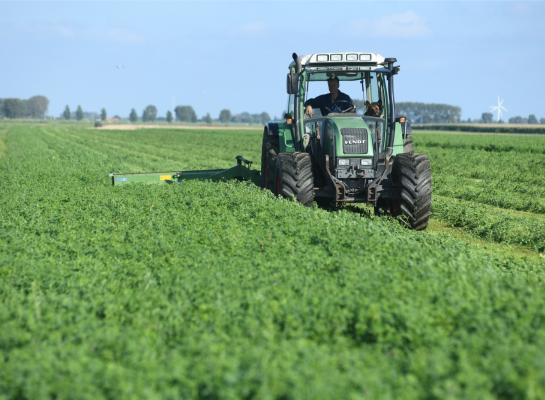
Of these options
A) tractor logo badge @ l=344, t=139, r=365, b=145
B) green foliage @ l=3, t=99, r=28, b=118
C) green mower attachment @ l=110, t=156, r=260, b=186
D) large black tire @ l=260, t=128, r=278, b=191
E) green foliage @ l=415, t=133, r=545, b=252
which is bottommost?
green foliage @ l=415, t=133, r=545, b=252

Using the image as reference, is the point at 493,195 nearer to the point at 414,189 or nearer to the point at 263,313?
the point at 414,189

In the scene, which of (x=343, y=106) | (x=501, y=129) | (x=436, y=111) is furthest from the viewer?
(x=436, y=111)

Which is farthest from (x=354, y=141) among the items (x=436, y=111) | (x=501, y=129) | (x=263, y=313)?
(x=436, y=111)

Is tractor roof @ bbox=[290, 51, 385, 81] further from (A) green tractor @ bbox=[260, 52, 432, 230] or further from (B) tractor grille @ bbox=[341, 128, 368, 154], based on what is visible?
(B) tractor grille @ bbox=[341, 128, 368, 154]

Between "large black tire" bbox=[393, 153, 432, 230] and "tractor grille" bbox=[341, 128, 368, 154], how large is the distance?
65cm

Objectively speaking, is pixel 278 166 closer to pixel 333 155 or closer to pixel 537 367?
pixel 333 155

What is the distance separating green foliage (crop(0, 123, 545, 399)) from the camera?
442 cm

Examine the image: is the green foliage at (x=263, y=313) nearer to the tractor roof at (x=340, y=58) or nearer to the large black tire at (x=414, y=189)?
the large black tire at (x=414, y=189)

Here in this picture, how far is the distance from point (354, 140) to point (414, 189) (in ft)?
4.03

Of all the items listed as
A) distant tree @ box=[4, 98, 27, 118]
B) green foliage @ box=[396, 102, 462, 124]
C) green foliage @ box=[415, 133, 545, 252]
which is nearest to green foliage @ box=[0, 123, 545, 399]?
green foliage @ box=[415, 133, 545, 252]

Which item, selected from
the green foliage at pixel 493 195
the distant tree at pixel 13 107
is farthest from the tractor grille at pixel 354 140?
the distant tree at pixel 13 107

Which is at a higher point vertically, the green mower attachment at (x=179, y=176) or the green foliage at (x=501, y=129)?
the green foliage at (x=501, y=129)

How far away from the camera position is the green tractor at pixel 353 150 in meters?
10.9

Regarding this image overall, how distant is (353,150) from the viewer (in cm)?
1098
